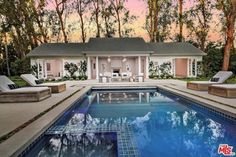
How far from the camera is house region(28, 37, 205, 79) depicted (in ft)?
85.5

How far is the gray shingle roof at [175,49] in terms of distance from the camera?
2783 centimetres

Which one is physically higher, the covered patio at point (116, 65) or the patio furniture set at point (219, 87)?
the covered patio at point (116, 65)

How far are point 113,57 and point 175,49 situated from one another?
671 cm

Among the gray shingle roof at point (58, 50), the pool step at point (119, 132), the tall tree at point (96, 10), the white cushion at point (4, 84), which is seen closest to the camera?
the pool step at point (119, 132)

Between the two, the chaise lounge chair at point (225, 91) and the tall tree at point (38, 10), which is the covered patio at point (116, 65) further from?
the chaise lounge chair at point (225, 91)

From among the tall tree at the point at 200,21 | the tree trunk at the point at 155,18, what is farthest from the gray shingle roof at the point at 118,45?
the tall tree at the point at 200,21

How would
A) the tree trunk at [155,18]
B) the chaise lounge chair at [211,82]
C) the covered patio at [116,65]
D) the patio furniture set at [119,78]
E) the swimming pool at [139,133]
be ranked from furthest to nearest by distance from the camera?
the tree trunk at [155,18] < the covered patio at [116,65] < the patio furniture set at [119,78] < the chaise lounge chair at [211,82] < the swimming pool at [139,133]

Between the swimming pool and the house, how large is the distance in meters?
15.7

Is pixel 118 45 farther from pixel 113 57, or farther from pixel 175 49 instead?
pixel 175 49

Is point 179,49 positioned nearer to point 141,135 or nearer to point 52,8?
point 52,8

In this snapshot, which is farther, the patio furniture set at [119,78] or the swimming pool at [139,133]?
the patio furniture set at [119,78]

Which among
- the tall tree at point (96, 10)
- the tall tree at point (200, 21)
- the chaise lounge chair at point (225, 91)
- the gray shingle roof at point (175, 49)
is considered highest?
the tall tree at point (96, 10)

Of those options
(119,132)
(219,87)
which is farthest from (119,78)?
(119,132)

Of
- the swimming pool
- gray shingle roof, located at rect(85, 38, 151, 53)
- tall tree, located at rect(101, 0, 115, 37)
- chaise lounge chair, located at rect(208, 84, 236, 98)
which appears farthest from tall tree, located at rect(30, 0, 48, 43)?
chaise lounge chair, located at rect(208, 84, 236, 98)
